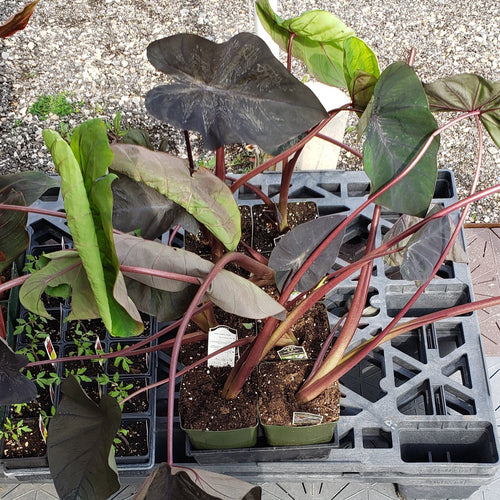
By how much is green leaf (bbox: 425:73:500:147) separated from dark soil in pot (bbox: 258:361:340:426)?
0.58 m

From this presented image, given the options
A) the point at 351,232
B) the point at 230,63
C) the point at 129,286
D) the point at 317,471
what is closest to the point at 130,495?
the point at 317,471

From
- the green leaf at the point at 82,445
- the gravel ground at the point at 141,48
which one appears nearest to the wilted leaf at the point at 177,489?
the green leaf at the point at 82,445

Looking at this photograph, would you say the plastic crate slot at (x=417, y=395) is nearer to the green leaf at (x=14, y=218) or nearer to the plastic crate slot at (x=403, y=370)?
the plastic crate slot at (x=403, y=370)

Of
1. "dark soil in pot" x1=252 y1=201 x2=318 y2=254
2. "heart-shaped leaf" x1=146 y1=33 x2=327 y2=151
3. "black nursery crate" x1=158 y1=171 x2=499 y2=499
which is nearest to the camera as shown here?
"heart-shaped leaf" x1=146 y1=33 x2=327 y2=151

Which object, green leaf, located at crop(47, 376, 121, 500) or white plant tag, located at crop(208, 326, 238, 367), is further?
white plant tag, located at crop(208, 326, 238, 367)

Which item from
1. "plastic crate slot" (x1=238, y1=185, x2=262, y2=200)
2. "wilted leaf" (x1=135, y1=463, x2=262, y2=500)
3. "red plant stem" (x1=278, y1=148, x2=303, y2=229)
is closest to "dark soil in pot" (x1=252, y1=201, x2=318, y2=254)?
"red plant stem" (x1=278, y1=148, x2=303, y2=229)

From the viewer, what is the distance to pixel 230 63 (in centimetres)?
107

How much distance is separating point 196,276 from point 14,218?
0.48 meters

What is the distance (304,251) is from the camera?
113cm

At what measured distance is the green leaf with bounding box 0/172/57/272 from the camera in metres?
1.24

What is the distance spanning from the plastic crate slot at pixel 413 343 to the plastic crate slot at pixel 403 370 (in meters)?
0.03

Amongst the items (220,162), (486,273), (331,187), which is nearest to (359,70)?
(220,162)

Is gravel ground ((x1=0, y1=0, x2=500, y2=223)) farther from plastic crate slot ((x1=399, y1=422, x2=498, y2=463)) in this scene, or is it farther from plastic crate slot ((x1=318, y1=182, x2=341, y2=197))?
plastic crate slot ((x1=399, y1=422, x2=498, y2=463))

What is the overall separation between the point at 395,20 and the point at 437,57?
261mm
